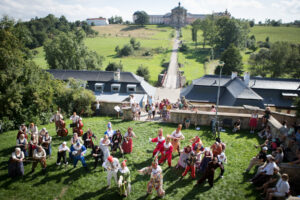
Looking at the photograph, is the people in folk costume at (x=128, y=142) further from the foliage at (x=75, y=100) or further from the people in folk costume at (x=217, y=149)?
the foliage at (x=75, y=100)

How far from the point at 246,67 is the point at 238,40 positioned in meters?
16.2

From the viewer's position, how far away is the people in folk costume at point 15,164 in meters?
9.34

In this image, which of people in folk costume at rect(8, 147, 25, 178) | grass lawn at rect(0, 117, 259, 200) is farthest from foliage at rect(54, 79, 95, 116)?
people in folk costume at rect(8, 147, 25, 178)

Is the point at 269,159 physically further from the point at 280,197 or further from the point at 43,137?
the point at 43,137

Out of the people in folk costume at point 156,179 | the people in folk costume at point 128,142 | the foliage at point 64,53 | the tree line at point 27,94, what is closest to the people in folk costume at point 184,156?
the people in folk costume at point 156,179

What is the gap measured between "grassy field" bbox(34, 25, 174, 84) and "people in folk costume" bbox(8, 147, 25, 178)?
44974 millimetres

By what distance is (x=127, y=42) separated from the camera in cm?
10512

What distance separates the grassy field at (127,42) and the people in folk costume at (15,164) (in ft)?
148

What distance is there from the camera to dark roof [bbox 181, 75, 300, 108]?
25469mm

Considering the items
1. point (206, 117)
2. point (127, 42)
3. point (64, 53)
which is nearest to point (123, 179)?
point (206, 117)

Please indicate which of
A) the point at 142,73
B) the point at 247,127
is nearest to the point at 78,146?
the point at 247,127

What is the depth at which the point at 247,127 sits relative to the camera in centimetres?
1465

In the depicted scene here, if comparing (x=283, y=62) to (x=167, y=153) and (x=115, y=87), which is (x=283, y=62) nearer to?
(x=115, y=87)

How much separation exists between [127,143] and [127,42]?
99638mm
